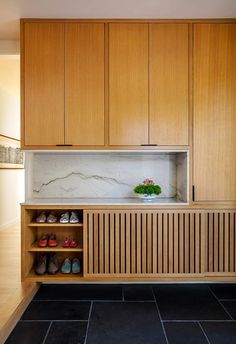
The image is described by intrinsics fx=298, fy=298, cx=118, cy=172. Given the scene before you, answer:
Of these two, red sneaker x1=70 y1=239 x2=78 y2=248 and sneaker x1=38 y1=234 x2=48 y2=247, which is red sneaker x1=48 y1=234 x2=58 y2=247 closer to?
sneaker x1=38 y1=234 x2=48 y2=247

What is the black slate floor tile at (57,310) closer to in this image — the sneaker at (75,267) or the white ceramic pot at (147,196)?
the sneaker at (75,267)

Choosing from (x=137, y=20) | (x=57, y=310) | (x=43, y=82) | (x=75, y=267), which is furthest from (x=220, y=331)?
Answer: (x=137, y=20)

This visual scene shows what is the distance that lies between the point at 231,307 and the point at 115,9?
2.73 meters

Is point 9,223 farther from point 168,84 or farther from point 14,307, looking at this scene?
point 168,84

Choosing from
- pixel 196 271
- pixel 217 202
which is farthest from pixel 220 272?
pixel 217 202

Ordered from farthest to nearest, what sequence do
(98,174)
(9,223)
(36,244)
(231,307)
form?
(9,223) < (98,174) < (36,244) < (231,307)

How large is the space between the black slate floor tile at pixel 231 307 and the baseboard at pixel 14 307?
164cm

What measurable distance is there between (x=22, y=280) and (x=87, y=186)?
1.11 m

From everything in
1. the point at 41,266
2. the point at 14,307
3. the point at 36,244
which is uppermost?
the point at 36,244

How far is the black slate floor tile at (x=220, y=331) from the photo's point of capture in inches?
77.9

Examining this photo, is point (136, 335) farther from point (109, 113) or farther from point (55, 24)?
point (55, 24)

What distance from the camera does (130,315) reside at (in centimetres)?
231

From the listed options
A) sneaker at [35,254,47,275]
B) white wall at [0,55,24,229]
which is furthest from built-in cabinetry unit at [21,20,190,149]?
white wall at [0,55,24,229]

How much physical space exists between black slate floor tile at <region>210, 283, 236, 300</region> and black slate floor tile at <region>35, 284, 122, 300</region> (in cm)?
90
